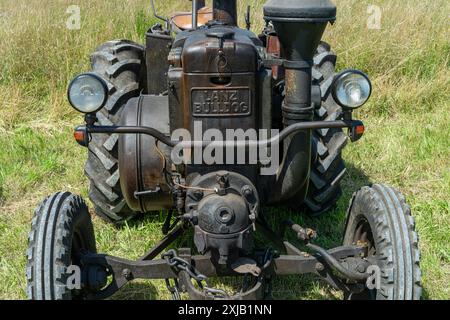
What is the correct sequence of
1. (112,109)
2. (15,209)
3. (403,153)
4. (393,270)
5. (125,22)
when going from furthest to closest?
(125,22), (403,153), (15,209), (112,109), (393,270)

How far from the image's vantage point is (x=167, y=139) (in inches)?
126

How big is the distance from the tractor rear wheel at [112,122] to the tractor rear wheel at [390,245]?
1.67m

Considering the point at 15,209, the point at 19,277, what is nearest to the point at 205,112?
the point at 19,277

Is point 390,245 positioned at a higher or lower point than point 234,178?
lower

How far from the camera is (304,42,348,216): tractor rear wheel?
165 inches

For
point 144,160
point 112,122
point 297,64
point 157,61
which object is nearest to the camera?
point 297,64

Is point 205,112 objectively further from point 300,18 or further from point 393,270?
point 393,270

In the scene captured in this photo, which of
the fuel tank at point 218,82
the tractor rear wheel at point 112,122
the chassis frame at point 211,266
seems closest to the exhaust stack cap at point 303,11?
the fuel tank at point 218,82

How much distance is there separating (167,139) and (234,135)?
0.34 m

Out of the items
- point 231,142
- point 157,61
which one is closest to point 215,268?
point 231,142

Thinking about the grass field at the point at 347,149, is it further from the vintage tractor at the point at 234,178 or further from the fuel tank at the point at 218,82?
the fuel tank at the point at 218,82

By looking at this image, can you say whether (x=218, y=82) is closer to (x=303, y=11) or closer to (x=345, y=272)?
(x=303, y=11)

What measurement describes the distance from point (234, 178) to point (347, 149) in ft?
9.70

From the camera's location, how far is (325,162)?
165 inches
